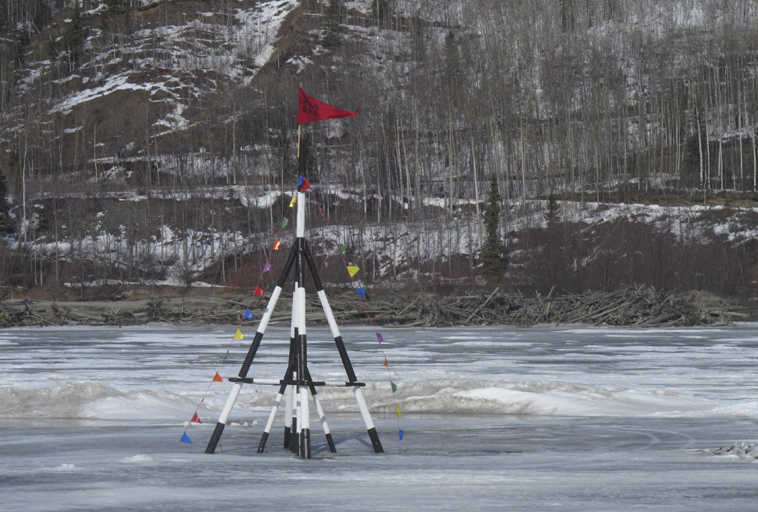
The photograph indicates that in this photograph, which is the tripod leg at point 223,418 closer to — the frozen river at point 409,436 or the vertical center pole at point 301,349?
the frozen river at point 409,436

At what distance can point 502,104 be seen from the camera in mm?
95062

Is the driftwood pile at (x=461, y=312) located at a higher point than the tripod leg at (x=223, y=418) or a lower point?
lower

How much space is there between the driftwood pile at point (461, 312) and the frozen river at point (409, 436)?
1713 cm

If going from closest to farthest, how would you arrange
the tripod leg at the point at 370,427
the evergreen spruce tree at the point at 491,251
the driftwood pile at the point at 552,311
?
the tripod leg at the point at 370,427 < the driftwood pile at the point at 552,311 < the evergreen spruce tree at the point at 491,251

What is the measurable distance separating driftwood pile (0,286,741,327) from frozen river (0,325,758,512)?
17.1m

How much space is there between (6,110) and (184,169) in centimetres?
3234

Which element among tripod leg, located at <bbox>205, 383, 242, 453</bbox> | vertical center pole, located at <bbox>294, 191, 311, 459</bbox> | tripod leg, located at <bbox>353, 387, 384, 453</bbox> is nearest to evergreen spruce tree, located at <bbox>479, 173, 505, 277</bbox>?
tripod leg, located at <bbox>353, 387, 384, 453</bbox>

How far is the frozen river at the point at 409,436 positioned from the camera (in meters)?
7.72

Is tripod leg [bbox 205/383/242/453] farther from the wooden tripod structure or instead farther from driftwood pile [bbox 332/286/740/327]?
driftwood pile [bbox 332/286/740/327]

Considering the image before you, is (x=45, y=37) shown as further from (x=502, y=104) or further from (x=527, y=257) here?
(x=527, y=257)

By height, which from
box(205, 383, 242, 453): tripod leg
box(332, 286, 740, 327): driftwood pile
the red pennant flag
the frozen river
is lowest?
box(332, 286, 740, 327): driftwood pile

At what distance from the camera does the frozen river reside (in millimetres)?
7719

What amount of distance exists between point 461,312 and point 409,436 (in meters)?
30.7

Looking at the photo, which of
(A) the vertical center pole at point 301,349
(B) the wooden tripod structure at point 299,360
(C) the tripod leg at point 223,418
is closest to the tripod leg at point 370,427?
(B) the wooden tripod structure at point 299,360
